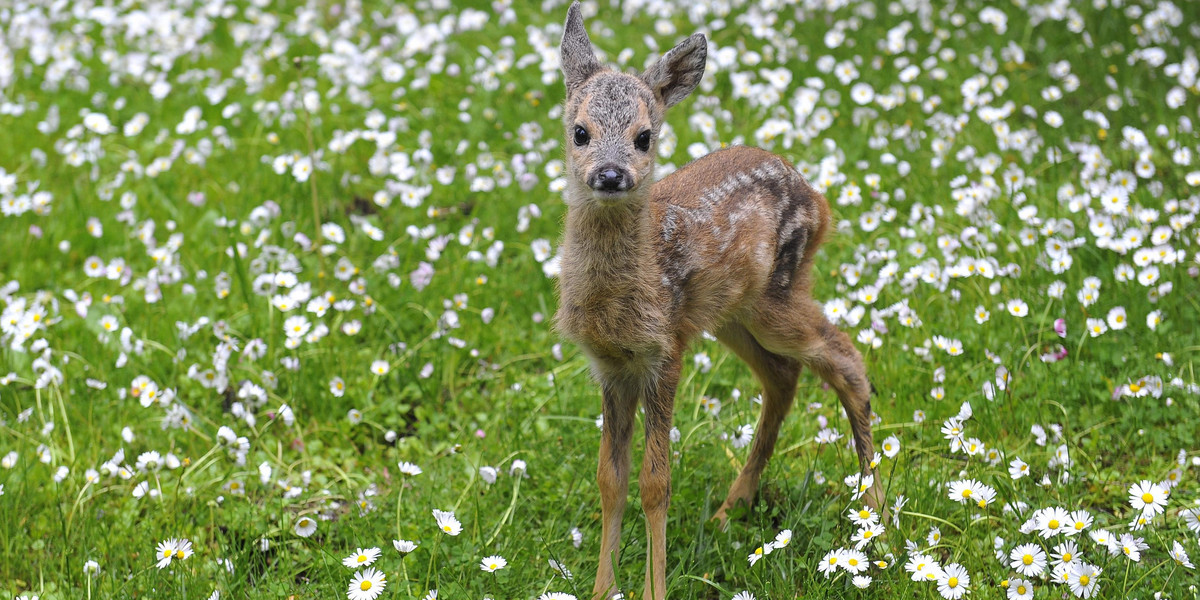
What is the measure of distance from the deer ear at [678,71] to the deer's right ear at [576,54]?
0.76 ft

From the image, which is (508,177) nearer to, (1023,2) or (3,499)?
(3,499)

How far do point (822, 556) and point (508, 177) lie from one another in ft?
11.5

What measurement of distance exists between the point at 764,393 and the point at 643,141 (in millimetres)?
1231

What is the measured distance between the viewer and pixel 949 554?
13.4 ft

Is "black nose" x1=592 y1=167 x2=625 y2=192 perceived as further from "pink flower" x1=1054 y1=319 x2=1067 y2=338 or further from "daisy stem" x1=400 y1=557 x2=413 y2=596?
"pink flower" x1=1054 y1=319 x2=1067 y2=338

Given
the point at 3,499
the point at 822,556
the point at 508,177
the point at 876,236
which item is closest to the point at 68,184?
the point at 508,177

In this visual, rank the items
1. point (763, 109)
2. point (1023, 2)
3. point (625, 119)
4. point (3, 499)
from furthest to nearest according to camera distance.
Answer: point (1023, 2), point (763, 109), point (3, 499), point (625, 119)

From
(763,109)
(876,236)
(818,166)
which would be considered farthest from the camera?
(763,109)

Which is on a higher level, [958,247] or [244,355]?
[958,247]

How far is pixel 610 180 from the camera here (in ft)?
12.1

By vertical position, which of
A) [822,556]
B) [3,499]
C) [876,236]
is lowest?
[3,499]

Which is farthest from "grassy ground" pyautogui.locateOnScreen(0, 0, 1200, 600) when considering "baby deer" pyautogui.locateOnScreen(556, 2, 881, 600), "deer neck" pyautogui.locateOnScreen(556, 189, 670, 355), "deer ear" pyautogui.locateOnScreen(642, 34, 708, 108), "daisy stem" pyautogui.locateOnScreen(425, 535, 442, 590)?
"deer ear" pyautogui.locateOnScreen(642, 34, 708, 108)

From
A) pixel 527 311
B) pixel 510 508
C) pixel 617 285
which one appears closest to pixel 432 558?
pixel 510 508

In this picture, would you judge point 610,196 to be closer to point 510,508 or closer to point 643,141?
point 643,141
